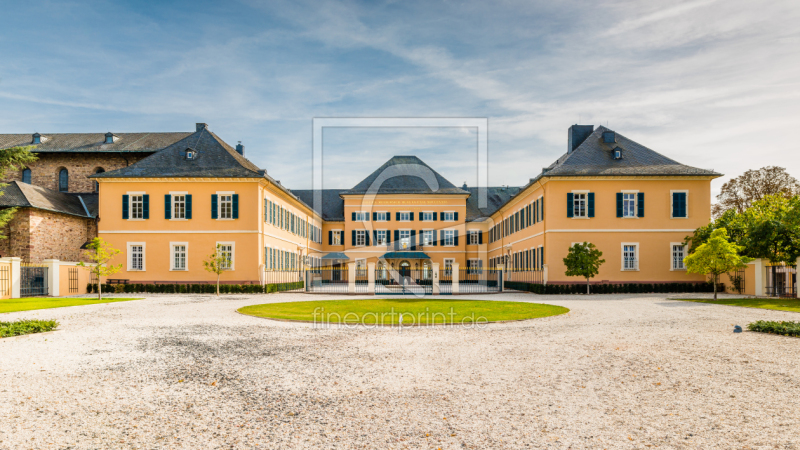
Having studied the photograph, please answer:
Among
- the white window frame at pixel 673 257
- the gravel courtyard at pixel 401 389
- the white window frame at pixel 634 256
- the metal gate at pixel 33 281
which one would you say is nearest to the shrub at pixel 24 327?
the gravel courtyard at pixel 401 389

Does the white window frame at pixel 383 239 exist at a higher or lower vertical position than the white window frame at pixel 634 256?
higher

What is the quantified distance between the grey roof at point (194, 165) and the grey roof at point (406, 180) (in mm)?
18264

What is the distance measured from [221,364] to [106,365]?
1.75m

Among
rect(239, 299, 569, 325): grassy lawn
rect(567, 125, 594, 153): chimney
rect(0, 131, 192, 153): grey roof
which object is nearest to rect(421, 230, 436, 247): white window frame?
rect(567, 125, 594, 153): chimney

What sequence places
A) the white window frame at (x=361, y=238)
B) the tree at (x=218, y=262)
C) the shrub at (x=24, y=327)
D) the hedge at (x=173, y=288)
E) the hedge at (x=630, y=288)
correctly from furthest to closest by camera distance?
the white window frame at (x=361, y=238)
the hedge at (x=173, y=288)
the hedge at (x=630, y=288)
the tree at (x=218, y=262)
the shrub at (x=24, y=327)

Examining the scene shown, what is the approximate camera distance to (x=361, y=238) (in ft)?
160

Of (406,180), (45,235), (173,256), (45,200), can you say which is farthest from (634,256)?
(45,200)

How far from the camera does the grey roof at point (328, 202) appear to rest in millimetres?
52188

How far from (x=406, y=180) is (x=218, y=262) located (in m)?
25.4

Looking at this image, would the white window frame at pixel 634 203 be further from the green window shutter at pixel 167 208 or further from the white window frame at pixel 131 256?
the white window frame at pixel 131 256

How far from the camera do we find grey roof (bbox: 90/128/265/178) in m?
29.9

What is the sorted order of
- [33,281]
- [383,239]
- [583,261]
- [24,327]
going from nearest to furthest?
[24,327] < [33,281] < [583,261] < [383,239]

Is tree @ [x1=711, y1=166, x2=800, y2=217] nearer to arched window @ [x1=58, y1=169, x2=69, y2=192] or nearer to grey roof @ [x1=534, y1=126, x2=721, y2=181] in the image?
grey roof @ [x1=534, y1=126, x2=721, y2=181]

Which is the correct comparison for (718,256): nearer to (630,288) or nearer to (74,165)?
(630,288)
